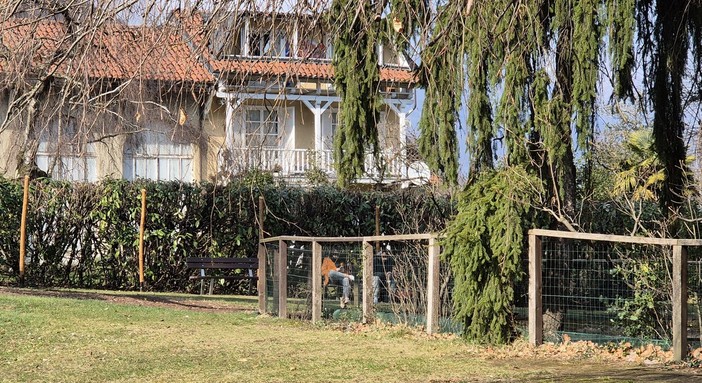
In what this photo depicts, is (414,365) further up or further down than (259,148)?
further down

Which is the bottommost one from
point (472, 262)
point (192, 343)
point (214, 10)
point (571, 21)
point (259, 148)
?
point (192, 343)

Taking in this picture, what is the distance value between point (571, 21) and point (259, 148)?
5.17 metres

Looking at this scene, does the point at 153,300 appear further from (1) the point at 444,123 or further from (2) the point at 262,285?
(1) the point at 444,123

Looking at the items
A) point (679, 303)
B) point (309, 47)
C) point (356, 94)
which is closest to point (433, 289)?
point (679, 303)

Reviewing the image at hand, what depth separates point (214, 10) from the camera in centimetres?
698

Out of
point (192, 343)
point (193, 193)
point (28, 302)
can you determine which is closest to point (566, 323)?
point (192, 343)

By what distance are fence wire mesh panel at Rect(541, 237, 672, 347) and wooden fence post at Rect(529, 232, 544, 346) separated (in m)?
0.25

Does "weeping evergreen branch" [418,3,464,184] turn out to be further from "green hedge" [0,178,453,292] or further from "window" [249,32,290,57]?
"green hedge" [0,178,453,292]

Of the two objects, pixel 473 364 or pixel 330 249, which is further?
pixel 330 249

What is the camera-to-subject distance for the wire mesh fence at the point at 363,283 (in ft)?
42.5

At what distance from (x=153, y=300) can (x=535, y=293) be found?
987cm

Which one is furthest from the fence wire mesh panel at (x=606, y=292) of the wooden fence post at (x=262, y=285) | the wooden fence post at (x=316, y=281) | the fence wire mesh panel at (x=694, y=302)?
the wooden fence post at (x=262, y=285)

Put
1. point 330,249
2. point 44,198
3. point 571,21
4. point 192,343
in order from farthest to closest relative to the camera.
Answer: point 44,198, point 330,249, point 192,343, point 571,21

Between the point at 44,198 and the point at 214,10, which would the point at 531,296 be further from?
the point at 44,198
